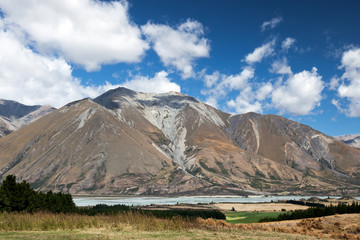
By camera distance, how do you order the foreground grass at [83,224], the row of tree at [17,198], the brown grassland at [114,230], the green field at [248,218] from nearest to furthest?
the brown grassland at [114,230] < the foreground grass at [83,224] < the row of tree at [17,198] < the green field at [248,218]

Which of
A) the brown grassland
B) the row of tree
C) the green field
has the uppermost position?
the row of tree

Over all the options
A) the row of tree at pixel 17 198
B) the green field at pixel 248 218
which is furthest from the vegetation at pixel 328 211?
the row of tree at pixel 17 198

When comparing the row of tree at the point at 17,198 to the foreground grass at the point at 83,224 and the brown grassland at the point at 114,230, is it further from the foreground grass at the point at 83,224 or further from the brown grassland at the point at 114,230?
the foreground grass at the point at 83,224

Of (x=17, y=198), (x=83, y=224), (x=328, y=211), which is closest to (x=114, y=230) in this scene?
(x=83, y=224)

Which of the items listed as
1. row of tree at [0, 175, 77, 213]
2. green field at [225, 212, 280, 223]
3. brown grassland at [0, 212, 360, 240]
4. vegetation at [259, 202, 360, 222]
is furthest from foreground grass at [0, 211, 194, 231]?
green field at [225, 212, 280, 223]

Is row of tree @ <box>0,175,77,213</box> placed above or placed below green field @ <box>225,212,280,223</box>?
above

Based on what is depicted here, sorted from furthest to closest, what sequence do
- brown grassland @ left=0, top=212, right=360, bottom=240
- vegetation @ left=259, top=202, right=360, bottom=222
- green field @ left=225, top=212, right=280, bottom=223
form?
green field @ left=225, top=212, right=280, bottom=223 < vegetation @ left=259, top=202, right=360, bottom=222 < brown grassland @ left=0, top=212, right=360, bottom=240

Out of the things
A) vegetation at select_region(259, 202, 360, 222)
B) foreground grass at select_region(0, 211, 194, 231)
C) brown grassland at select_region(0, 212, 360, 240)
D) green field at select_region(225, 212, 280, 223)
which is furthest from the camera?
green field at select_region(225, 212, 280, 223)

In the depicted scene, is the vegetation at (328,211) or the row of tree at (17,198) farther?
the row of tree at (17,198)

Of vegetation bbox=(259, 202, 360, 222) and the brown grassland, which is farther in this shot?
vegetation bbox=(259, 202, 360, 222)

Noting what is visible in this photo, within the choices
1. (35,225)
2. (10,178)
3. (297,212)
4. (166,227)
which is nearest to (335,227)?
(297,212)

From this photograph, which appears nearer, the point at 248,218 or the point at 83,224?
the point at 83,224

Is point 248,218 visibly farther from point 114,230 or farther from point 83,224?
point 114,230

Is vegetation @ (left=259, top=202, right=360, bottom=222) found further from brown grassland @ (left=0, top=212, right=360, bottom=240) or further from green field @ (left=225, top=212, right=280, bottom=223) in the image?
green field @ (left=225, top=212, right=280, bottom=223)
